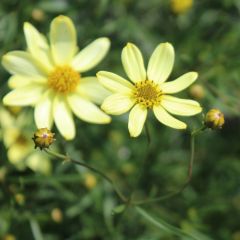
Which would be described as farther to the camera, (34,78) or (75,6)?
(75,6)

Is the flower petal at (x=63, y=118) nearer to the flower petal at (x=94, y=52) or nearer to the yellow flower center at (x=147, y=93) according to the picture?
the flower petal at (x=94, y=52)

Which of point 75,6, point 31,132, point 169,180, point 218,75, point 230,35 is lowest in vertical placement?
point 169,180

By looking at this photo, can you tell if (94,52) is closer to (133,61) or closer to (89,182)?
(133,61)

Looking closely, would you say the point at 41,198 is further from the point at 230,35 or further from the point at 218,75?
the point at 230,35

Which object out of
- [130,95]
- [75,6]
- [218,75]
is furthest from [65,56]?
[218,75]

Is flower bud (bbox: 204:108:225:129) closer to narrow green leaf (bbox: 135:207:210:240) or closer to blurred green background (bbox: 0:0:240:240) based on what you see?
narrow green leaf (bbox: 135:207:210:240)

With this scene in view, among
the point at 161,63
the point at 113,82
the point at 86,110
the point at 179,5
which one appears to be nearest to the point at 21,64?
the point at 86,110
